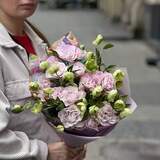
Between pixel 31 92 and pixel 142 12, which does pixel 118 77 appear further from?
pixel 142 12

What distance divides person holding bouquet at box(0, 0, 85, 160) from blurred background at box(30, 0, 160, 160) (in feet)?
12.1

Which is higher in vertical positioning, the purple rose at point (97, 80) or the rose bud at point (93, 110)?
the purple rose at point (97, 80)

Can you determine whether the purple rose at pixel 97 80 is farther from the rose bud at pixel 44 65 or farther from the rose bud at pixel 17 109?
the rose bud at pixel 17 109

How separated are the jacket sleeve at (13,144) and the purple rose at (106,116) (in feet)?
0.83

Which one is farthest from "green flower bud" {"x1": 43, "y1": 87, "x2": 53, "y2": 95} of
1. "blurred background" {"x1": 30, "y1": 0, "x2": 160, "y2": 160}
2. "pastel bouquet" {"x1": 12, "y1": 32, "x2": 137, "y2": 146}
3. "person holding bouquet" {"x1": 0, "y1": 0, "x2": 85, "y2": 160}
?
"blurred background" {"x1": 30, "y1": 0, "x2": 160, "y2": 160}

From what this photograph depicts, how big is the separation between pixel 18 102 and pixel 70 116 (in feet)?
0.76

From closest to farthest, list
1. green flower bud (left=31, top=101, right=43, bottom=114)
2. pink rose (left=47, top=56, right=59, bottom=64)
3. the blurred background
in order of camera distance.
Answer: green flower bud (left=31, top=101, right=43, bottom=114) → pink rose (left=47, top=56, right=59, bottom=64) → the blurred background

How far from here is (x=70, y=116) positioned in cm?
225

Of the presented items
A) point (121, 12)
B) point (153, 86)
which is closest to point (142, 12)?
point (121, 12)

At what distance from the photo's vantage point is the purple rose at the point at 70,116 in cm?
225

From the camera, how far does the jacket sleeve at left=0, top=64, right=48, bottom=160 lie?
225 centimetres

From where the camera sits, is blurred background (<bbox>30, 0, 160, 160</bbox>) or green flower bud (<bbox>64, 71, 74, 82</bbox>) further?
blurred background (<bbox>30, 0, 160, 160</bbox>)

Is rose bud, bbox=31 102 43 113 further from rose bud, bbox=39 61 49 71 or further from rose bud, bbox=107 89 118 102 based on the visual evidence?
rose bud, bbox=107 89 118 102

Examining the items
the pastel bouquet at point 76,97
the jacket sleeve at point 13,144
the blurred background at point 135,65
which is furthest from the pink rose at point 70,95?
the blurred background at point 135,65
